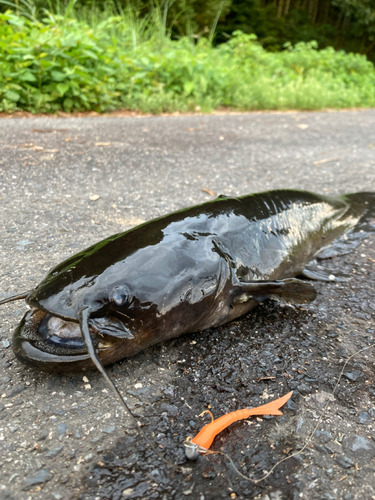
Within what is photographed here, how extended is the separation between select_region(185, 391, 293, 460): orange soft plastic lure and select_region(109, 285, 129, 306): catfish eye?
52 centimetres

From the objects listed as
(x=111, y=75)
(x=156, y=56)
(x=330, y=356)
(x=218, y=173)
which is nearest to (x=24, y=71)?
(x=111, y=75)

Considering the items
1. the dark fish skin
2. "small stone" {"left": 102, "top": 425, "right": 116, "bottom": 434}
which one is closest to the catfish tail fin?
the dark fish skin

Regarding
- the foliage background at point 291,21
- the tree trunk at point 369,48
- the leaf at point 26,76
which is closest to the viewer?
the leaf at point 26,76

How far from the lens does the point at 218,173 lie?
151 inches

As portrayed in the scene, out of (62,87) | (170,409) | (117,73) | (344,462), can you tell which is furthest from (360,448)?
(117,73)

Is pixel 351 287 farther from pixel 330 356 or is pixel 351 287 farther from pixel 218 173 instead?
pixel 218 173

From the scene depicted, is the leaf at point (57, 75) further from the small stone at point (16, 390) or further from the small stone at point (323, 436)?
the small stone at point (323, 436)

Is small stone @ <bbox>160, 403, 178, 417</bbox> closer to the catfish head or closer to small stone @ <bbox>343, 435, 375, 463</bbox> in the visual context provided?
the catfish head

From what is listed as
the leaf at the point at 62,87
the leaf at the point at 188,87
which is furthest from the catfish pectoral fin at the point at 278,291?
the leaf at the point at 188,87

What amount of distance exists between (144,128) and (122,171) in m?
1.76

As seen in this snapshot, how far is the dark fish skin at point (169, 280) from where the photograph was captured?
136cm

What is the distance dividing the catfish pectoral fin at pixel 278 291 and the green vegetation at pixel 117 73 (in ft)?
14.6

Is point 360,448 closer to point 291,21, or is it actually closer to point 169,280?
point 169,280

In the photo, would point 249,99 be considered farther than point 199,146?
Yes
